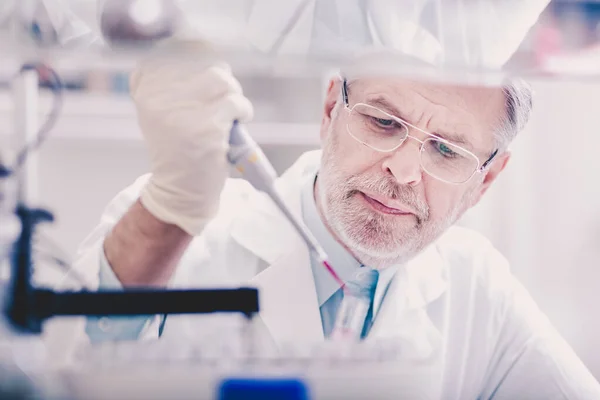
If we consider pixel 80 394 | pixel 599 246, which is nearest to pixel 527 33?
pixel 599 246

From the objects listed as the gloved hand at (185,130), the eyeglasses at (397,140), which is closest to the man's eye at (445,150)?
the eyeglasses at (397,140)

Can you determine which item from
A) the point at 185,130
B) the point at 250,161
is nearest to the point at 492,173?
→ the point at 250,161

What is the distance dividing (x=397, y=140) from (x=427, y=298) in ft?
1.11

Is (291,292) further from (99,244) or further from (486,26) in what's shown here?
(486,26)

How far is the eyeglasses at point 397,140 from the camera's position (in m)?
1.06

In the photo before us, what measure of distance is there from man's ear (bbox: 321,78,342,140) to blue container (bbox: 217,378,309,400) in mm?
565

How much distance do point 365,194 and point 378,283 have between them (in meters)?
0.17

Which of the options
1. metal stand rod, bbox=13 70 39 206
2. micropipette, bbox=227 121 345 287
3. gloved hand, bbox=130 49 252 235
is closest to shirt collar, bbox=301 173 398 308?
micropipette, bbox=227 121 345 287

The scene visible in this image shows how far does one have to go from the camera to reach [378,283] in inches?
45.5

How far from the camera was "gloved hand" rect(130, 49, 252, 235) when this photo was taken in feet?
3.05

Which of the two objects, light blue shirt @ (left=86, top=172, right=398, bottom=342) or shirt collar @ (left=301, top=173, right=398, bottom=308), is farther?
shirt collar @ (left=301, top=173, right=398, bottom=308)

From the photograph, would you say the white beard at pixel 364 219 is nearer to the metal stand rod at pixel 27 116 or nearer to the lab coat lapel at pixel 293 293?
the lab coat lapel at pixel 293 293

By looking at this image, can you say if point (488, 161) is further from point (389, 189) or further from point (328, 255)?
point (328, 255)

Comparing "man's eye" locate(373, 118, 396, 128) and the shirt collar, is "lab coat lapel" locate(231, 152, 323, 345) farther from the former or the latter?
"man's eye" locate(373, 118, 396, 128)
